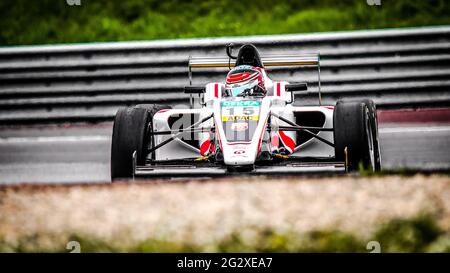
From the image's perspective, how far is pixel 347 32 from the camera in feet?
33.0

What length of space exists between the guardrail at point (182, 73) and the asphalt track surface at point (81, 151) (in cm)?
33

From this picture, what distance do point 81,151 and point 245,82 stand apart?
2.21 metres

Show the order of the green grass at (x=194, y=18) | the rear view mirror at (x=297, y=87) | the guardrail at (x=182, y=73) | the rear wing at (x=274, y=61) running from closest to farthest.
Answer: the rear view mirror at (x=297, y=87) < the rear wing at (x=274, y=61) < the guardrail at (x=182, y=73) < the green grass at (x=194, y=18)

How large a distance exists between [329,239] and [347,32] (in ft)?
23.4

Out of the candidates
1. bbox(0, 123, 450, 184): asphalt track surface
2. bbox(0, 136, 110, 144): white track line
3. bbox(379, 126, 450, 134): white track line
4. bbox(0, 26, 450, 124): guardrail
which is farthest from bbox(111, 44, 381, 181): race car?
bbox(0, 26, 450, 124): guardrail

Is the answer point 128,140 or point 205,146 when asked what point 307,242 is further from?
point 205,146

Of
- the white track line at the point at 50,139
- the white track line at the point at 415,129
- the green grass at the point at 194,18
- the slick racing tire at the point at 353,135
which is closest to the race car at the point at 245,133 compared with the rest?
the slick racing tire at the point at 353,135

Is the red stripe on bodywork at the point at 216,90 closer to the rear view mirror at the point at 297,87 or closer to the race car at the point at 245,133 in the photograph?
the race car at the point at 245,133

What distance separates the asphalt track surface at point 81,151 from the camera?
25.1 ft

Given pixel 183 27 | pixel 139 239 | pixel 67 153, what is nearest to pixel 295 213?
pixel 139 239

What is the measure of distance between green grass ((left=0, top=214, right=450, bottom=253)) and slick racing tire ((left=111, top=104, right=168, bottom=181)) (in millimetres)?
A: 3272

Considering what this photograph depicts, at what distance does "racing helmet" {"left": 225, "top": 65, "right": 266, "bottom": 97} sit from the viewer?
7395 millimetres

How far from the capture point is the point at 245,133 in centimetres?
671

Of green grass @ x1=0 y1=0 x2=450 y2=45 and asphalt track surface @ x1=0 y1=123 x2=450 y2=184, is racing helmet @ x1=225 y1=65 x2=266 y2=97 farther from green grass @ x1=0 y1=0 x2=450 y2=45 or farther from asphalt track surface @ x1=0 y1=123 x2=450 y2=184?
green grass @ x1=0 y1=0 x2=450 y2=45
